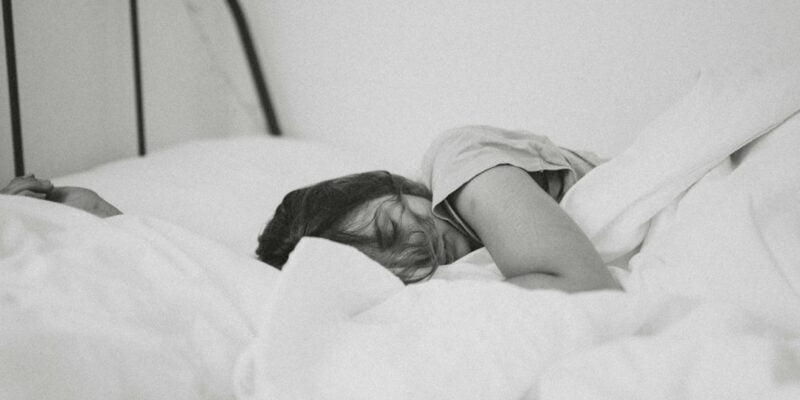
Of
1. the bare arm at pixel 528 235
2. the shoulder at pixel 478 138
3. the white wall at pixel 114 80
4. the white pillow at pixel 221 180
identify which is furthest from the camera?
the white wall at pixel 114 80

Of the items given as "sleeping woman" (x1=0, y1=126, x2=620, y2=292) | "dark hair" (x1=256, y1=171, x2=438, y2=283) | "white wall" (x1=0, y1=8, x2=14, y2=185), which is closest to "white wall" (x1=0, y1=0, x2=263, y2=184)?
"white wall" (x1=0, y1=8, x2=14, y2=185)

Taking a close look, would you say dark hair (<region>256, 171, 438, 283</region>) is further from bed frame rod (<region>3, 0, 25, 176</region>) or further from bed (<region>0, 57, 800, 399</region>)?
bed frame rod (<region>3, 0, 25, 176</region>)

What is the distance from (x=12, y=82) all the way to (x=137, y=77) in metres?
0.38

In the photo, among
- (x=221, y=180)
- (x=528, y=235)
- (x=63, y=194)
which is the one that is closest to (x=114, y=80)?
(x=221, y=180)

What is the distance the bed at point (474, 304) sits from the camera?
0.46 m

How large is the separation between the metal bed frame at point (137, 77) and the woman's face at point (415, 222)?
2.84 feet

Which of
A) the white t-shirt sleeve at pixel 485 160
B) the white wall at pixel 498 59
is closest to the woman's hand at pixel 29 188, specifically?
the white t-shirt sleeve at pixel 485 160

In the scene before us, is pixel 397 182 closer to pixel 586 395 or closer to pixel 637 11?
pixel 586 395

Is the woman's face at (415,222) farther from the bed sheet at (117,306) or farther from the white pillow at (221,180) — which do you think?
the white pillow at (221,180)

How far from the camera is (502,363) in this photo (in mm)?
480

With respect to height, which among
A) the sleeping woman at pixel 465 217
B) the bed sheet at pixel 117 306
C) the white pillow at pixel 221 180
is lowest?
the white pillow at pixel 221 180

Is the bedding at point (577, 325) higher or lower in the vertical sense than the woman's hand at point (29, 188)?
higher

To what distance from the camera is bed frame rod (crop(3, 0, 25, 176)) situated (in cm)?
124

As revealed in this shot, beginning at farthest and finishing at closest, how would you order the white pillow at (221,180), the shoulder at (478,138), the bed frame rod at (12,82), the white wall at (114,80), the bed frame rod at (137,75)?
the bed frame rod at (137,75) < the white wall at (114,80) < the bed frame rod at (12,82) < the white pillow at (221,180) < the shoulder at (478,138)
